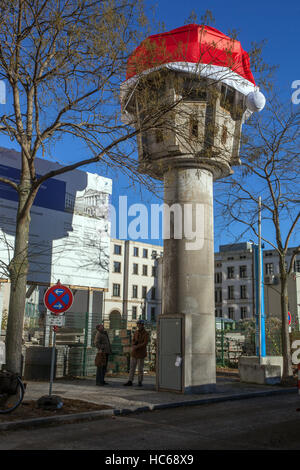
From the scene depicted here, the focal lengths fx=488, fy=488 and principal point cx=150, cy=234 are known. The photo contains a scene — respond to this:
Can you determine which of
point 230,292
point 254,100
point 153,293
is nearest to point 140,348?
point 254,100

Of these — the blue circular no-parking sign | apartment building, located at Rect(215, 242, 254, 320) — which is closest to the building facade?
the blue circular no-parking sign

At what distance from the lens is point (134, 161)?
11.9m

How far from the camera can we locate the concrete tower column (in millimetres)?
15320

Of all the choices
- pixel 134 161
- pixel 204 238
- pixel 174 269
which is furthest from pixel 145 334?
pixel 134 161

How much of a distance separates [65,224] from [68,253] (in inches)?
59.1

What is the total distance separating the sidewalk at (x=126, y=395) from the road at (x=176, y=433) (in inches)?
13.4

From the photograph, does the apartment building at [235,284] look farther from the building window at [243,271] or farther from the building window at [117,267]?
the building window at [117,267]

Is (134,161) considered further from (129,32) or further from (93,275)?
(93,275)

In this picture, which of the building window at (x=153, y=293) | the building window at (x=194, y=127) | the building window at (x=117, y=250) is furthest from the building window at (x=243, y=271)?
the building window at (x=194, y=127)

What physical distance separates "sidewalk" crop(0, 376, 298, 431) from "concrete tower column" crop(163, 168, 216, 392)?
1267mm

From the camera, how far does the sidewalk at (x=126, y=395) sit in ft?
33.5

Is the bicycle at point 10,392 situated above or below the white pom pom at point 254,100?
below

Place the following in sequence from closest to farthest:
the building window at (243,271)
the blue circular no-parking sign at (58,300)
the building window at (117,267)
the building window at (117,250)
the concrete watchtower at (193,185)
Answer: the blue circular no-parking sign at (58,300), the concrete watchtower at (193,185), the building window at (117,267), the building window at (117,250), the building window at (243,271)

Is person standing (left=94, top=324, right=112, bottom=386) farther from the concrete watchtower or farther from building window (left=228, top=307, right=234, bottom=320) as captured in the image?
building window (left=228, top=307, right=234, bottom=320)
